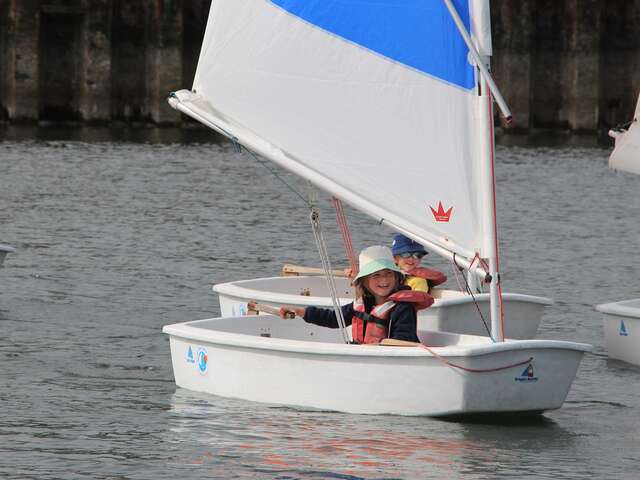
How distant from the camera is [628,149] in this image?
1744cm

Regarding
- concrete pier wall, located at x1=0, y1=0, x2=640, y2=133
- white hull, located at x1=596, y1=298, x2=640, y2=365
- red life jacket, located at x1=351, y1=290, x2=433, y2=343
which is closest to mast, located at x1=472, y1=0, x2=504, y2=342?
red life jacket, located at x1=351, y1=290, x2=433, y2=343

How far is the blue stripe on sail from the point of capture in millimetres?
12422

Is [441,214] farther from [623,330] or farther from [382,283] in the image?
[623,330]

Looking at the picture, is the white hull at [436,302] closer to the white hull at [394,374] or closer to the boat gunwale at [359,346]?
the white hull at [394,374]

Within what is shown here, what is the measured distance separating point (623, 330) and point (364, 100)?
13.0 feet

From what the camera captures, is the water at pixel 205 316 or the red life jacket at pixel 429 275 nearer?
the water at pixel 205 316

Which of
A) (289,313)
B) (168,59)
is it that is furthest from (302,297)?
(168,59)

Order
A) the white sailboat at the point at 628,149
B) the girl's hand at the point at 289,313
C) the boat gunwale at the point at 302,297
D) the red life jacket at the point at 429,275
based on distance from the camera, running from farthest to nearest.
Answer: the white sailboat at the point at 628,149, the boat gunwale at the point at 302,297, the red life jacket at the point at 429,275, the girl's hand at the point at 289,313

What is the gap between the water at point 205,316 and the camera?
11.3 meters

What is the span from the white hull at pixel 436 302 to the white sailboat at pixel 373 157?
5.68 feet

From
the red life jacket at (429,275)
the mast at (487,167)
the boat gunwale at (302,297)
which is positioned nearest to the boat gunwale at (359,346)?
the mast at (487,167)

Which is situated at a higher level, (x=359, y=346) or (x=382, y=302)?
(x=382, y=302)

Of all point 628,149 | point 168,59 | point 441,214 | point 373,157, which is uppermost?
point 168,59

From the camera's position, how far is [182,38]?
5288 centimetres
